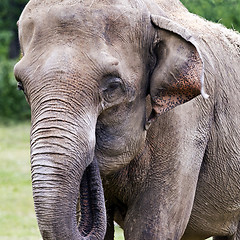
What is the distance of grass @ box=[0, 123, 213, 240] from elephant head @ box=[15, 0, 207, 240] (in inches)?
219

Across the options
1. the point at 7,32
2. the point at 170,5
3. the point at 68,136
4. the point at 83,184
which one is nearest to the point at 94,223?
the point at 83,184

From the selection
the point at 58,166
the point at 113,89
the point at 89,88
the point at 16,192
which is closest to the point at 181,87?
the point at 113,89

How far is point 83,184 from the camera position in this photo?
4.29 metres

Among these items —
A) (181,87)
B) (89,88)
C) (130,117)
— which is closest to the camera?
(89,88)

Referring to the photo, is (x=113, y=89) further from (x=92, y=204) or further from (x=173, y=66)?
(x=92, y=204)

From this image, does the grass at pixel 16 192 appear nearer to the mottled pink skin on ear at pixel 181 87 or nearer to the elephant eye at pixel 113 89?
the mottled pink skin on ear at pixel 181 87

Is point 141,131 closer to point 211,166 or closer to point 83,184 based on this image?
point 83,184

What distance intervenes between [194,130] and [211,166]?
46 centimetres

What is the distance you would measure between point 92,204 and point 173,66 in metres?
0.86

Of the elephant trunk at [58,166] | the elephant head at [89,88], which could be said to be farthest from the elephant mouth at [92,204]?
the elephant trunk at [58,166]

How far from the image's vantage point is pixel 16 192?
1416 centimetres

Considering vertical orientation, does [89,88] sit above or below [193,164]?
above

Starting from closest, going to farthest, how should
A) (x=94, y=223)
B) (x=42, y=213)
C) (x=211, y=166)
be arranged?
(x=42, y=213)
(x=94, y=223)
(x=211, y=166)

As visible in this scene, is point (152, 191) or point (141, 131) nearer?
point (141, 131)
